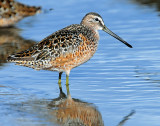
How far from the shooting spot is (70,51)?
294 inches

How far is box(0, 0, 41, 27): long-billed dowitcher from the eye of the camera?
41.9 feet

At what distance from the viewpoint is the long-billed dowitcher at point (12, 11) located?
1277cm

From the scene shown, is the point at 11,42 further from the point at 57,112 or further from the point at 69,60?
the point at 57,112

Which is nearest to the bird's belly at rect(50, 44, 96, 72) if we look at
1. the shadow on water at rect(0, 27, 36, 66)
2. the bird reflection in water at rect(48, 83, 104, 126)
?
the bird reflection in water at rect(48, 83, 104, 126)

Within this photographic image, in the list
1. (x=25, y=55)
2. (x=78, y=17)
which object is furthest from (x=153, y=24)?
(x=25, y=55)

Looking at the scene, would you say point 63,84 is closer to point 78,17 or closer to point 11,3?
point 78,17

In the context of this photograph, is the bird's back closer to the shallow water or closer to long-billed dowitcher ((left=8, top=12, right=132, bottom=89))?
long-billed dowitcher ((left=8, top=12, right=132, bottom=89))

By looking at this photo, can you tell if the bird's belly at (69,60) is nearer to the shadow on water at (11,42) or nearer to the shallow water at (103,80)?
the shallow water at (103,80)

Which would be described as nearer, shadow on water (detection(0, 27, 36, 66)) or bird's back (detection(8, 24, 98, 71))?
bird's back (detection(8, 24, 98, 71))

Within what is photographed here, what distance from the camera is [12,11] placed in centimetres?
1299

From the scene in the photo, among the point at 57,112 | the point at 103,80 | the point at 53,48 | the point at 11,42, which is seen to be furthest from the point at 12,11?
the point at 57,112

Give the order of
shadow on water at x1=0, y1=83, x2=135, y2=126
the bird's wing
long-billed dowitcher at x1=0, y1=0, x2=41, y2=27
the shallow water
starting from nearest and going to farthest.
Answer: shadow on water at x1=0, y1=83, x2=135, y2=126, the shallow water, the bird's wing, long-billed dowitcher at x1=0, y1=0, x2=41, y2=27

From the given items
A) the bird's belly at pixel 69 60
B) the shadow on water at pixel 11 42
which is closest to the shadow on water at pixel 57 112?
the bird's belly at pixel 69 60

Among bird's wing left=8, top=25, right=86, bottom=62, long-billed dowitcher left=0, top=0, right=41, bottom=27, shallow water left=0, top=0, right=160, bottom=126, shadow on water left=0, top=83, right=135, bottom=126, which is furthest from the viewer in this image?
long-billed dowitcher left=0, top=0, right=41, bottom=27
